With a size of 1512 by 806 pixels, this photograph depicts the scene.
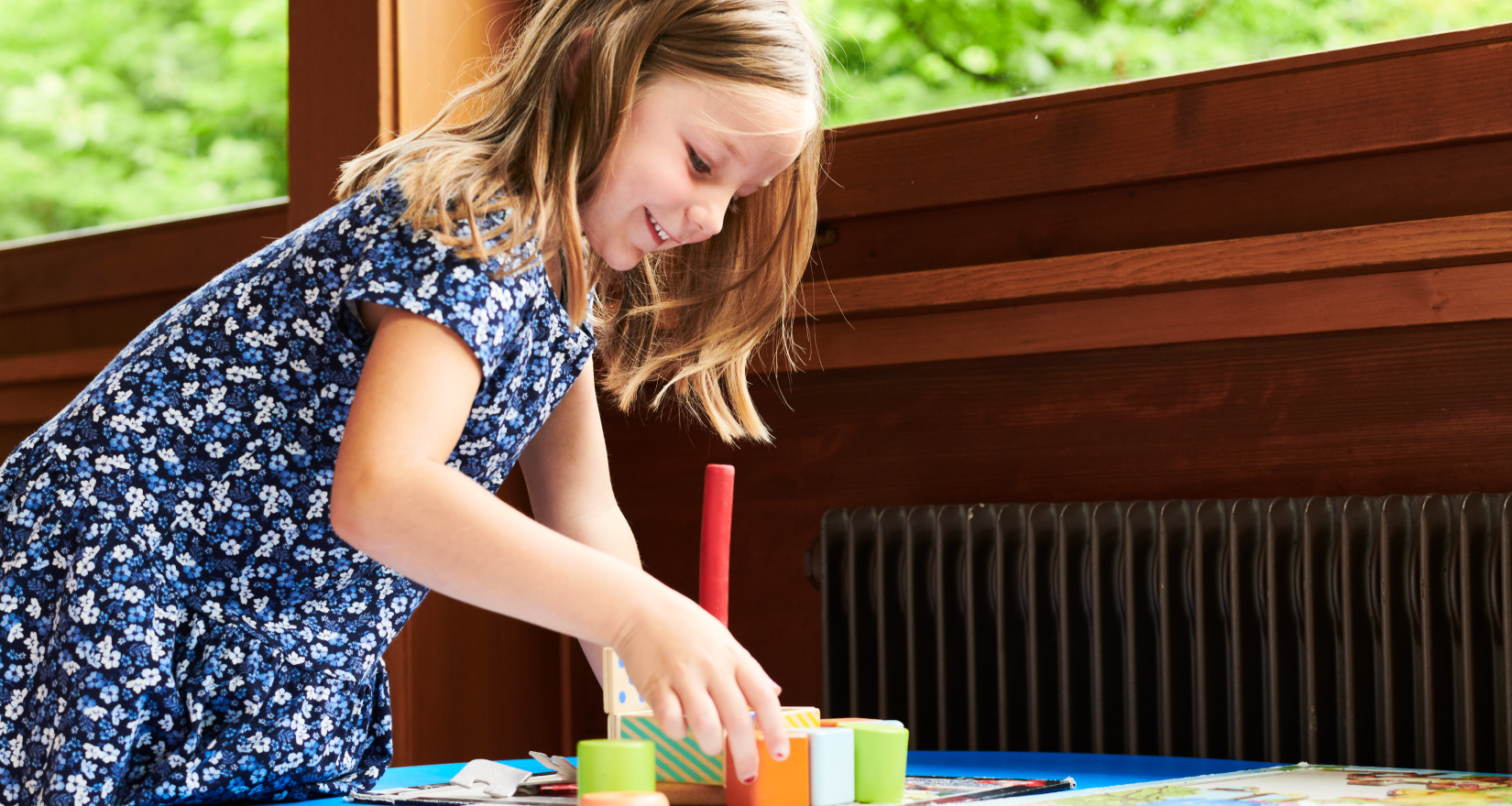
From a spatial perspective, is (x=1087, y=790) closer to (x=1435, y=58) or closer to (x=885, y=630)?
(x=885, y=630)

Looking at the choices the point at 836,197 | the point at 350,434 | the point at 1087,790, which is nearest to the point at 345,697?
the point at 350,434

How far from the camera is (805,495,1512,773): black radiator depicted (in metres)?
1.25

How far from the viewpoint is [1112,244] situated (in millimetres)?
1526

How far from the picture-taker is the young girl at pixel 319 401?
0.80 meters

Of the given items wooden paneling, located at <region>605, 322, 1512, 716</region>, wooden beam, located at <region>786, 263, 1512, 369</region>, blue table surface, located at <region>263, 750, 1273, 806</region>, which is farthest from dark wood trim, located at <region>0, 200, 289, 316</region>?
blue table surface, located at <region>263, 750, 1273, 806</region>

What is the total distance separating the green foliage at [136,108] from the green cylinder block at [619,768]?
1.66 meters

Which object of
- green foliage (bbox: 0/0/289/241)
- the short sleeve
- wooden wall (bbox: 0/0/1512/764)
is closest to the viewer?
the short sleeve

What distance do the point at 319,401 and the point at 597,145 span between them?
239 millimetres

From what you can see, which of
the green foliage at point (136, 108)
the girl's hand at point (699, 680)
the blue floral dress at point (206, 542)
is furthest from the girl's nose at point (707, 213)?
the green foliage at point (136, 108)

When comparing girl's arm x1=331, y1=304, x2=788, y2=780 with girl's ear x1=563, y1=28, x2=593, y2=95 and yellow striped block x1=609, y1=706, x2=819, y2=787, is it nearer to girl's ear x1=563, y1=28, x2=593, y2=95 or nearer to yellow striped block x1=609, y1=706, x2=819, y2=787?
yellow striped block x1=609, y1=706, x2=819, y2=787

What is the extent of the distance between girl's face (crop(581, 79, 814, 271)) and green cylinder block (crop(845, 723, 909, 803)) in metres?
0.34

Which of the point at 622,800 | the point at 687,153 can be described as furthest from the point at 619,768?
the point at 687,153

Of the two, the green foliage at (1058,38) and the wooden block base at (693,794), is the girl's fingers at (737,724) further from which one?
the green foliage at (1058,38)

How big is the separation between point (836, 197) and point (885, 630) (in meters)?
0.54
